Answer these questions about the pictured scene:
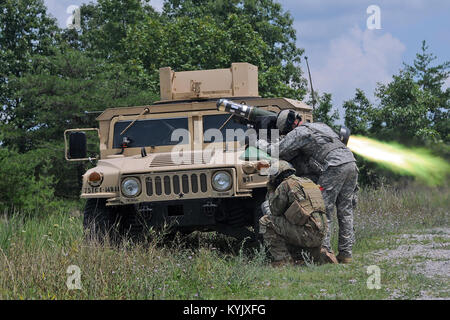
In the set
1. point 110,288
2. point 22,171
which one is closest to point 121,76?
point 22,171

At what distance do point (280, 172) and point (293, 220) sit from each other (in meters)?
0.48

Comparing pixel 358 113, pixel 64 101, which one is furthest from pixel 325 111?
pixel 64 101

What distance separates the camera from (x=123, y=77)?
2011cm

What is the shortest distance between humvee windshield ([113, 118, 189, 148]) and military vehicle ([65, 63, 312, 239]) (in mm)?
12

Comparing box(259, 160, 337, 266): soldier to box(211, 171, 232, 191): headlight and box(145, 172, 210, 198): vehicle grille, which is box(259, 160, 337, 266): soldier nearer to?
box(211, 171, 232, 191): headlight

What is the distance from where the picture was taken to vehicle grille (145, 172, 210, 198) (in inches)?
276

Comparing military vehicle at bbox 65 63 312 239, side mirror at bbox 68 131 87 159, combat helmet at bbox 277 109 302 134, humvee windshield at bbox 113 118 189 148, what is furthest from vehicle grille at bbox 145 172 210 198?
side mirror at bbox 68 131 87 159

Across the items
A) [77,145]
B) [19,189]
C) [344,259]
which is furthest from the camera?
[19,189]

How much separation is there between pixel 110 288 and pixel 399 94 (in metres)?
12.8

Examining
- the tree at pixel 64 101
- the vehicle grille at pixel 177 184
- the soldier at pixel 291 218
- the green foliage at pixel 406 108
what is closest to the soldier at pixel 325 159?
the soldier at pixel 291 218

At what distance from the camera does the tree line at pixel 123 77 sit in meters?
16.1

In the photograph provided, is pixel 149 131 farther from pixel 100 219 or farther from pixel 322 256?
pixel 322 256
